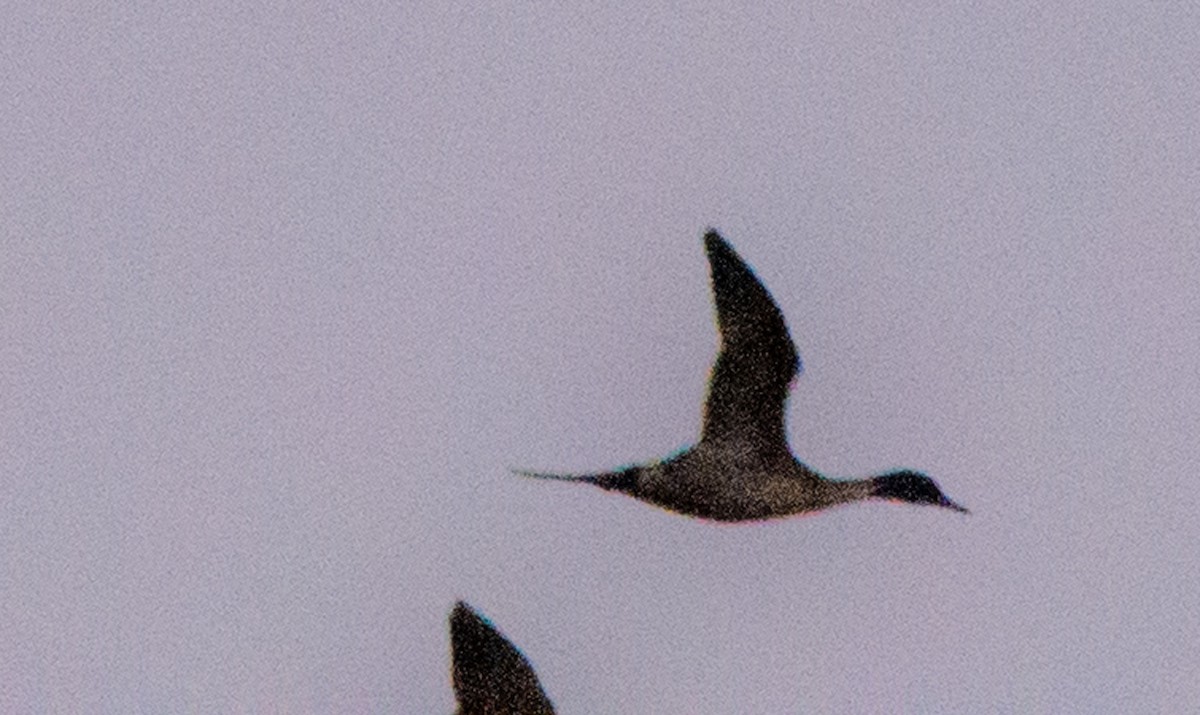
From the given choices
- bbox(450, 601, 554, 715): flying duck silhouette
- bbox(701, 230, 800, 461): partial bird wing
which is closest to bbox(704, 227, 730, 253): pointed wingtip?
bbox(701, 230, 800, 461): partial bird wing

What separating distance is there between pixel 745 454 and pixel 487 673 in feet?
10.7

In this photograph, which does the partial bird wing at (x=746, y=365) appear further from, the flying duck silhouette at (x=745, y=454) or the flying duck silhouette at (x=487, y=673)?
the flying duck silhouette at (x=487, y=673)

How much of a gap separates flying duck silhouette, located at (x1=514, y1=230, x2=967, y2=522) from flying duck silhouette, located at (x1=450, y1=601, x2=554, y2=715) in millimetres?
1730

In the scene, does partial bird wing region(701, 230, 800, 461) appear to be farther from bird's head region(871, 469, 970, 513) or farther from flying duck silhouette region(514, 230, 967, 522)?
bird's head region(871, 469, 970, 513)

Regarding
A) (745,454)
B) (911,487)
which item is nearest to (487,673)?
(745,454)

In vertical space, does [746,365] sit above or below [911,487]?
above

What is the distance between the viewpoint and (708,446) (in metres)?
21.4

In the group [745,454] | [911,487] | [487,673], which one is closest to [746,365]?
[745,454]

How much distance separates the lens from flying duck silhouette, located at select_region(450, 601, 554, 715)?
19.7 metres

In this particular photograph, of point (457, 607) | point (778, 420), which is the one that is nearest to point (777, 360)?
point (778, 420)

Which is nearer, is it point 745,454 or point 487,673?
point 487,673

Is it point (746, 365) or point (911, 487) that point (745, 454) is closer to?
point (746, 365)

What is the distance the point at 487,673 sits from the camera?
19.8m

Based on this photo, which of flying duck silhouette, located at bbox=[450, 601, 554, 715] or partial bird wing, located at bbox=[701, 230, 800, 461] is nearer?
flying duck silhouette, located at bbox=[450, 601, 554, 715]
